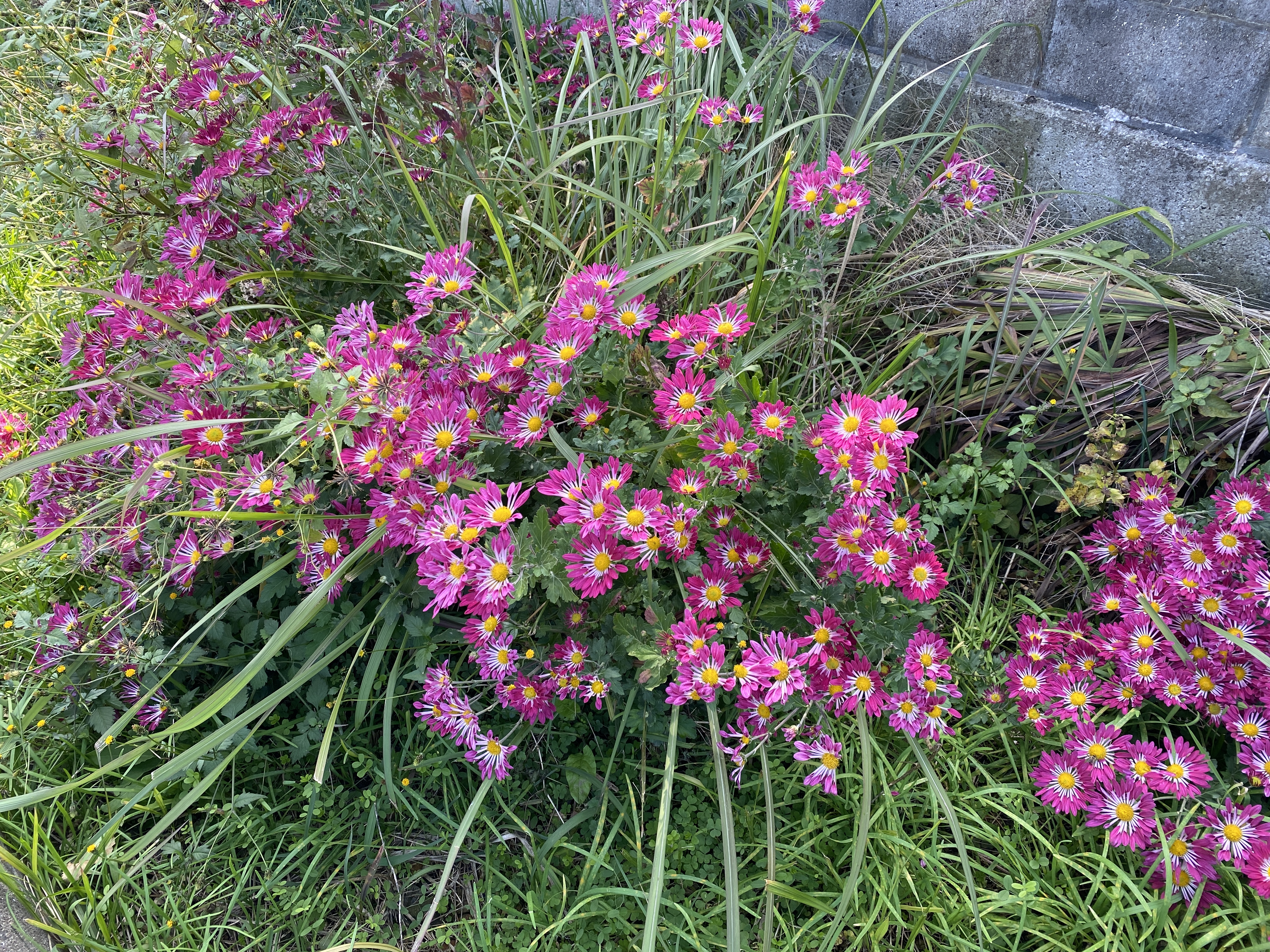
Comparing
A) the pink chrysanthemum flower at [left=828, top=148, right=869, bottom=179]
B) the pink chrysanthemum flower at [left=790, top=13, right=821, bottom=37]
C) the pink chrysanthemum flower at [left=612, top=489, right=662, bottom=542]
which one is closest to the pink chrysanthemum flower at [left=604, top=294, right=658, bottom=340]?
the pink chrysanthemum flower at [left=612, top=489, right=662, bottom=542]

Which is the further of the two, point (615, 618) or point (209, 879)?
point (209, 879)

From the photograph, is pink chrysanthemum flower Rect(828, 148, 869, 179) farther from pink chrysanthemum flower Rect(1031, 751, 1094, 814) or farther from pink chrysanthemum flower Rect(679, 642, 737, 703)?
pink chrysanthemum flower Rect(1031, 751, 1094, 814)

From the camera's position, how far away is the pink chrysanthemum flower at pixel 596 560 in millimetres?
1146

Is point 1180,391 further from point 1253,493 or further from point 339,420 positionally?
point 339,420

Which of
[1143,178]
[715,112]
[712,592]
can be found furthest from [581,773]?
[1143,178]

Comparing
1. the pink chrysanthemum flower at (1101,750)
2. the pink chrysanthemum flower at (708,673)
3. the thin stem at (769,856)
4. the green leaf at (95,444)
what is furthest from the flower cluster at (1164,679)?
the green leaf at (95,444)

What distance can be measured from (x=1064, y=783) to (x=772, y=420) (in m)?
0.75

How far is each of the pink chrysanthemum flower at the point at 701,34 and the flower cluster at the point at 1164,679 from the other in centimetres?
122

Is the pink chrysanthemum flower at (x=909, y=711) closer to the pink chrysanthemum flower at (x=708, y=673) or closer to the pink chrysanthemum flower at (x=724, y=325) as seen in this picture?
the pink chrysanthemum flower at (x=708, y=673)

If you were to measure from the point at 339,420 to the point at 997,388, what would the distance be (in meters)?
1.33

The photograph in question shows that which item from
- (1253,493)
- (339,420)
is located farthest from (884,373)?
(339,420)

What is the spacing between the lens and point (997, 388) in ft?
5.73

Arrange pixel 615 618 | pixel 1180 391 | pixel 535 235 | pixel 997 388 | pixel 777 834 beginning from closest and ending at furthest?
1. pixel 615 618
2. pixel 777 834
3. pixel 1180 391
4. pixel 997 388
5. pixel 535 235

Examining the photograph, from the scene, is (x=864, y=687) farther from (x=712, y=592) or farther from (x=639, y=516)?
(x=639, y=516)
